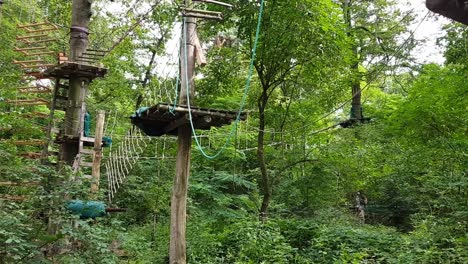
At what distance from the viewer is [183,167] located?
555cm

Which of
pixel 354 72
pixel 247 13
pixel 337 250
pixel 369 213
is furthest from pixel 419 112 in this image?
pixel 369 213

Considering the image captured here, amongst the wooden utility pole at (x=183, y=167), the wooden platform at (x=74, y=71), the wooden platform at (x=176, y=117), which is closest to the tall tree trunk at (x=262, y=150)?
the wooden platform at (x=176, y=117)

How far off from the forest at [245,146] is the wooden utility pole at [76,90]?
0.03 meters

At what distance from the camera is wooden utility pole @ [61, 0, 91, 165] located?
24.8 ft

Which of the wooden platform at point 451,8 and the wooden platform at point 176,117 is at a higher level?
the wooden platform at point 451,8

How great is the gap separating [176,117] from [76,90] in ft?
10.2

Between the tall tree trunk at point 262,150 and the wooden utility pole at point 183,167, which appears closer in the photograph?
the wooden utility pole at point 183,167

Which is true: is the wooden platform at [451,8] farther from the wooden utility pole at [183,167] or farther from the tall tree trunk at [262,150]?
the tall tree trunk at [262,150]

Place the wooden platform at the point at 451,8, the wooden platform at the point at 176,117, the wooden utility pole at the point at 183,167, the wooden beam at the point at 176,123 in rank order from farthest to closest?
1. the wooden utility pole at the point at 183,167
2. the wooden beam at the point at 176,123
3. the wooden platform at the point at 176,117
4. the wooden platform at the point at 451,8

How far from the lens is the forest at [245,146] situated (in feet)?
17.6

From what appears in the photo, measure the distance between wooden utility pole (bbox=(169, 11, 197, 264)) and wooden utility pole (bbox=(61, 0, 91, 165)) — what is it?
109 inches

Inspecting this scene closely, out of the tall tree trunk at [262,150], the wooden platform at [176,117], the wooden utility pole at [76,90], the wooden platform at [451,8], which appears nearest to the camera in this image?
the wooden platform at [451,8]

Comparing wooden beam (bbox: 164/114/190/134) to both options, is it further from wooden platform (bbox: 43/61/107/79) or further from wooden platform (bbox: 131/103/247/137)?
wooden platform (bbox: 43/61/107/79)

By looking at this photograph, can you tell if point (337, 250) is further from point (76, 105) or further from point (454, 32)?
point (76, 105)
